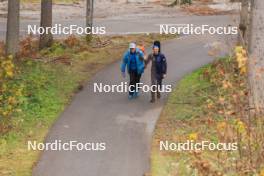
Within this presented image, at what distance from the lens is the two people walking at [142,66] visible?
18.8 m

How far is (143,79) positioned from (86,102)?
3056mm

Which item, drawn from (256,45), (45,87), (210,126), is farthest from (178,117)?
(45,87)

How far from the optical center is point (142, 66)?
19.1 m

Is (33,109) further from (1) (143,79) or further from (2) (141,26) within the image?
(2) (141,26)

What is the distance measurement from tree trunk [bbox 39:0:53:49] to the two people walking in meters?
Result: 6.16

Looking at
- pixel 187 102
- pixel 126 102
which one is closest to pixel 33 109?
pixel 126 102

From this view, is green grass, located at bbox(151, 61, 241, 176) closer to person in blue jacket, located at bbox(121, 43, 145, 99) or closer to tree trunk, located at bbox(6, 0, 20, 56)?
person in blue jacket, located at bbox(121, 43, 145, 99)

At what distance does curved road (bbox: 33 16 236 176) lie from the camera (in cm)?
1427

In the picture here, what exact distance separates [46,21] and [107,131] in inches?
369

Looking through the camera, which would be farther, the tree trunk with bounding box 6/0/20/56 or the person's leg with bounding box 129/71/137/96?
the tree trunk with bounding box 6/0/20/56

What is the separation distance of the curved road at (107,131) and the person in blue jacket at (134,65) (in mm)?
340

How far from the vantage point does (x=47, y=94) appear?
1889cm

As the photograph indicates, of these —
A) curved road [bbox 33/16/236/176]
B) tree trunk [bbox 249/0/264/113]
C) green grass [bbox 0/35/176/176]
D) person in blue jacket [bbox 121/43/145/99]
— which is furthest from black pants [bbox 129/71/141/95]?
tree trunk [bbox 249/0/264/113]

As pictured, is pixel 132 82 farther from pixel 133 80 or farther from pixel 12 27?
pixel 12 27
